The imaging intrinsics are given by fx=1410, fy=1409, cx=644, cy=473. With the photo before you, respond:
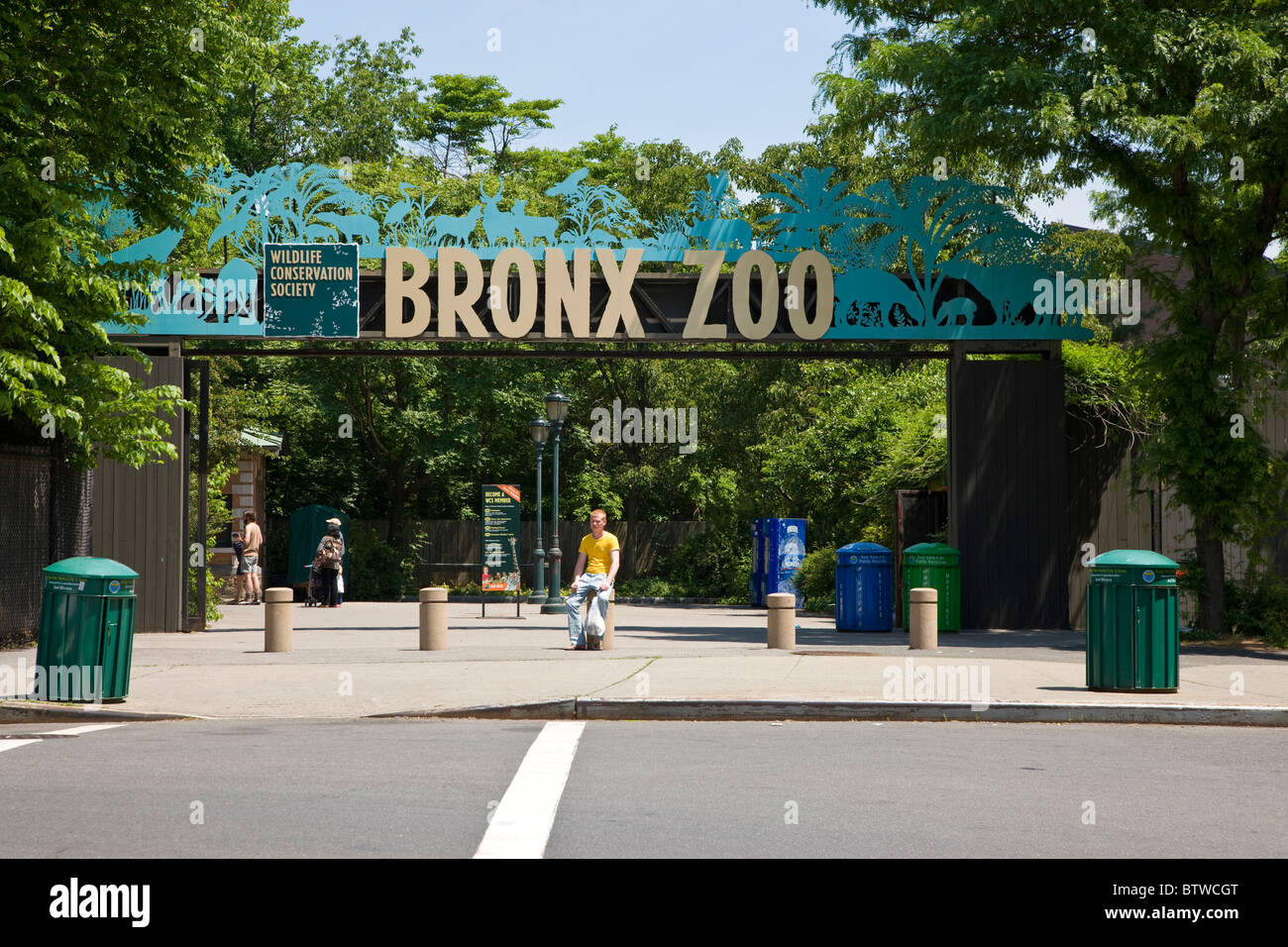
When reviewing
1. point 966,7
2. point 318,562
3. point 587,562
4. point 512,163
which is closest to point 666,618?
point 318,562

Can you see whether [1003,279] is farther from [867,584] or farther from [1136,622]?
[1136,622]

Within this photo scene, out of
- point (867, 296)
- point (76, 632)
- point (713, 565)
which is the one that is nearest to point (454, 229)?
point (867, 296)

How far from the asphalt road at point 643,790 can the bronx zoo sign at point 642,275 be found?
1036 centimetres

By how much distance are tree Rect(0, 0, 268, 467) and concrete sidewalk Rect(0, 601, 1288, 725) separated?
3018 mm

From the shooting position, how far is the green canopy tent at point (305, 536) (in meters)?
37.0

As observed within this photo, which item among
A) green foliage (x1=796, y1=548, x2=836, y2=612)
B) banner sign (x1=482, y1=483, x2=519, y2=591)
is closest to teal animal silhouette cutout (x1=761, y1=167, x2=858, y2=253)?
Result: green foliage (x1=796, y1=548, x2=836, y2=612)

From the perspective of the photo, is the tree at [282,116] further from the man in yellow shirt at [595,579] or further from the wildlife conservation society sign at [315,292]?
the man in yellow shirt at [595,579]

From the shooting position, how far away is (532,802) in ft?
24.5

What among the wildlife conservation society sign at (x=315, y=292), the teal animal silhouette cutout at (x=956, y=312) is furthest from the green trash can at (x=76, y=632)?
the teal animal silhouette cutout at (x=956, y=312)

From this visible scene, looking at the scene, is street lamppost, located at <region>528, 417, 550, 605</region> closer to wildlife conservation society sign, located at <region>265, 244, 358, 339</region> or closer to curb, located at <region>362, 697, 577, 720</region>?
wildlife conservation society sign, located at <region>265, 244, 358, 339</region>

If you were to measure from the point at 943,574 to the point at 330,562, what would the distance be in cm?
1323

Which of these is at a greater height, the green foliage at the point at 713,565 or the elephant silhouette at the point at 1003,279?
the elephant silhouette at the point at 1003,279
